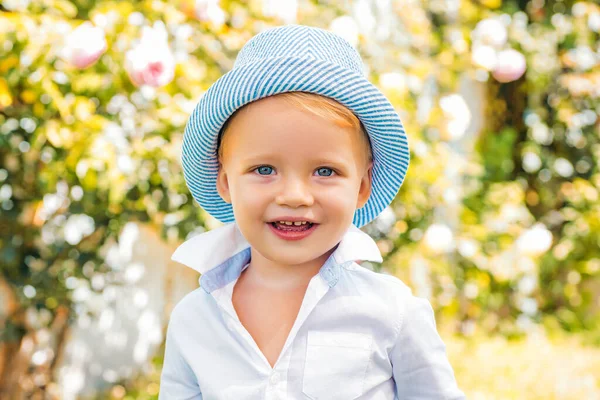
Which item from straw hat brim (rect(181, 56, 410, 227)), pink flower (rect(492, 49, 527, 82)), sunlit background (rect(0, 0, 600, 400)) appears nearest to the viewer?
straw hat brim (rect(181, 56, 410, 227))

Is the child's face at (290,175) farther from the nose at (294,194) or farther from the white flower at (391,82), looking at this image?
the white flower at (391,82)

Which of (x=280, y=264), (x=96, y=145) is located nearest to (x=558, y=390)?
(x=96, y=145)

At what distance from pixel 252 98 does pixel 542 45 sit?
4.26 metres

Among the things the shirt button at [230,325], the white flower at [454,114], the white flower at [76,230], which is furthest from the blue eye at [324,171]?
the white flower at [454,114]

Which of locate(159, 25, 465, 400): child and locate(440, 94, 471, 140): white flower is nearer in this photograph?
locate(159, 25, 465, 400): child

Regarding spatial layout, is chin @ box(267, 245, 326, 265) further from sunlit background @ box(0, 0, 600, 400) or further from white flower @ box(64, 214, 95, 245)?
white flower @ box(64, 214, 95, 245)

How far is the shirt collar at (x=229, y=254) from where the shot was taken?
1441 millimetres

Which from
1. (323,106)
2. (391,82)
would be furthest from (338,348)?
(391,82)

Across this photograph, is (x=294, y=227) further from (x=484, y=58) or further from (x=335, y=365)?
(x=484, y=58)

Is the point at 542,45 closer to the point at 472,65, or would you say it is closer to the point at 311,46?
the point at 472,65

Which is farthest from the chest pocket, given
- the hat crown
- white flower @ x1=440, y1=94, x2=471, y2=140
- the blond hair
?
white flower @ x1=440, y1=94, x2=471, y2=140

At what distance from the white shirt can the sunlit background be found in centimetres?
139

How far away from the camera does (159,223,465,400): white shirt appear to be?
135 centimetres

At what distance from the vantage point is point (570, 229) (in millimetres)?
5301
